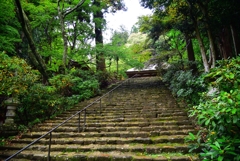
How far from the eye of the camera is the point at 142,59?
48.8ft

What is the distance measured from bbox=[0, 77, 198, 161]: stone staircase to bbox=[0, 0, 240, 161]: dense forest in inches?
20.3

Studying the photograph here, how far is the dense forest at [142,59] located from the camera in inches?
121

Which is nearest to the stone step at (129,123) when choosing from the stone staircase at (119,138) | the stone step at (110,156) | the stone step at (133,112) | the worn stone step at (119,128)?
the stone staircase at (119,138)

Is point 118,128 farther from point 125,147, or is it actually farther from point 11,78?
point 11,78

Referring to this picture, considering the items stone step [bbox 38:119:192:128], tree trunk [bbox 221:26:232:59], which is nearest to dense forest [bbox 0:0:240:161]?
tree trunk [bbox 221:26:232:59]

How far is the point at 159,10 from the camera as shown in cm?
1009

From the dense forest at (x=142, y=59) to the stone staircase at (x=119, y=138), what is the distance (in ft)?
1.69

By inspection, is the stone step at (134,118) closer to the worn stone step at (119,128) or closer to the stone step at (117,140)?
the worn stone step at (119,128)

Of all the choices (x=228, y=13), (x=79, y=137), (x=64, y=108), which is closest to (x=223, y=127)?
(x=79, y=137)

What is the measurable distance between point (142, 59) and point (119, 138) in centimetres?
1047

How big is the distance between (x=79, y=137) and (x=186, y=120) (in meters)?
3.46

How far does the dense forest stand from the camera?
3.06m

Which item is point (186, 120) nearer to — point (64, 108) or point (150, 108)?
point (150, 108)

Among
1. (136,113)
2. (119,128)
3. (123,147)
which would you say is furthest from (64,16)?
(123,147)
